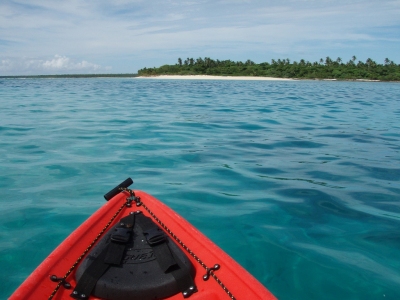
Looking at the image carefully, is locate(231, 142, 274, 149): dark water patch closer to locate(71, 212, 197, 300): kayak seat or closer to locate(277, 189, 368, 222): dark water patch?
locate(277, 189, 368, 222): dark water patch

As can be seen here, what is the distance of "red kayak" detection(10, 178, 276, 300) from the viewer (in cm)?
220

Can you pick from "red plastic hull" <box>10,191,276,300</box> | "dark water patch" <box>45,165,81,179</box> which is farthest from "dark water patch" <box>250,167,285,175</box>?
"red plastic hull" <box>10,191,276,300</box>

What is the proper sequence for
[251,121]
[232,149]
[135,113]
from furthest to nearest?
[135,113] → [251,121] → [232,149]

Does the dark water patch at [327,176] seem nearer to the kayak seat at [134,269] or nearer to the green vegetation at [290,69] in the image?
the kayak seat at [134,269]

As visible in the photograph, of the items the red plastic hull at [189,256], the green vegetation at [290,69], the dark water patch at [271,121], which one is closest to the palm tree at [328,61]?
the green vegetation at [290,69]

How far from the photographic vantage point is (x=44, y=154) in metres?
7.29

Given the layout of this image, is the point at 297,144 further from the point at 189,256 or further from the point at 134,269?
the point at 134,269

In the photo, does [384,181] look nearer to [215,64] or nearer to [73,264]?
[73,264]

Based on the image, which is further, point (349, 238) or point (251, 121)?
point (251, 121)

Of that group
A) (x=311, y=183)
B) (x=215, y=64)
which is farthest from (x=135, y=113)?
(x=215, y=64)

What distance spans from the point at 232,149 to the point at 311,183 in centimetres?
243

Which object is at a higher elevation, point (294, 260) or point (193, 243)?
point (193, 243)

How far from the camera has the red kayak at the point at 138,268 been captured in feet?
7.22

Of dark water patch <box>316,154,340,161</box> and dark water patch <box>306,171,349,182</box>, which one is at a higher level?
dark water patch <box>316,154,340,161</box>
